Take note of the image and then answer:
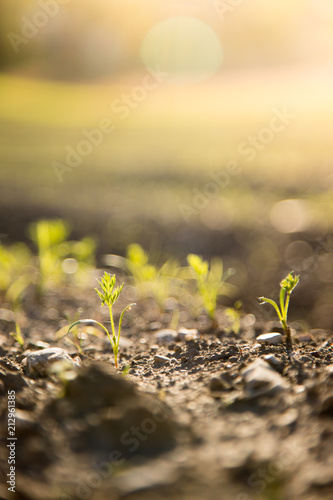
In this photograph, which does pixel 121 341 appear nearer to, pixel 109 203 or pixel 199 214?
pixel 199 214

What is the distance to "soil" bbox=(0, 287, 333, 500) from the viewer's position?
3.27 ft

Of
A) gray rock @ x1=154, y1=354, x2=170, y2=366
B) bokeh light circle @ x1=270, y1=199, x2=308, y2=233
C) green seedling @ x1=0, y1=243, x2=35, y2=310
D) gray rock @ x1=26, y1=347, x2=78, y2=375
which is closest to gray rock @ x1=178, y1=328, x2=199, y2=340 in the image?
→ gray rock @ x1=154, y1=354, x2=170, y2=366

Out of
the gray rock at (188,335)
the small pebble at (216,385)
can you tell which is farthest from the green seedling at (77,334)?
the small pebble at (216,385)

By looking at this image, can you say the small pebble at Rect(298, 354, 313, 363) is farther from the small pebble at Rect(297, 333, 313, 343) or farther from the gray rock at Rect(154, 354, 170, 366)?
the gray rock at Rect(154, 354, 170, 366)

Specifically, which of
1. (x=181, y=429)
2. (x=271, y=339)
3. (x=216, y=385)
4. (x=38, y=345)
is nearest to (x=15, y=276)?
(x=38, y=345)

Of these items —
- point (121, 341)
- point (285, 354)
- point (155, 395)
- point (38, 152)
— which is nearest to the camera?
point (155, 395)

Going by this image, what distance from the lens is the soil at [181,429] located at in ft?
3.27

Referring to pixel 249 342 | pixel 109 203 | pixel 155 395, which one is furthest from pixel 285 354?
pixel 109 203

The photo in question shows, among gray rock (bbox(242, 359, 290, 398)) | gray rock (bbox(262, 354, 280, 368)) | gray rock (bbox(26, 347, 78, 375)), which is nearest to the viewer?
gray rock (bbox(242, 359, 290, 398))

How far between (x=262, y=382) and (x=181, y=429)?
0.94 feet

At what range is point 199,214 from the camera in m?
5.36

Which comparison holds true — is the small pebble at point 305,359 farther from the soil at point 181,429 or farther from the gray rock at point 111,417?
the gray rock at point 111,417

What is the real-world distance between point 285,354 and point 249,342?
26 cm

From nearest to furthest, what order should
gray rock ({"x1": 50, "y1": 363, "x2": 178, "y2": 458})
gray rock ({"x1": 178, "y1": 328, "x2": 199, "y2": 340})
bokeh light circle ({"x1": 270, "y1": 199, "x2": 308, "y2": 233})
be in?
1. gray rock ({"x1": 50, "y1": 363, "x2": 178, "y2": 458})
2. gray rock ({"x1": 178, "y1": 328, "x2": 199, "y2": 340})
3. bokeh light circle ({"x1": 270, "y1": 199, "x2": 308, "y2": 233})
